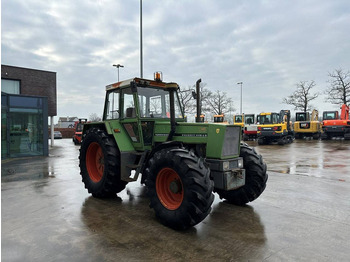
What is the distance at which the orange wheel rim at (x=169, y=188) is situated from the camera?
4246 mm

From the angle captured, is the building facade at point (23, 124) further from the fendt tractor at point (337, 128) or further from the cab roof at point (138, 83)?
the fendt tractor at point (337, 128)

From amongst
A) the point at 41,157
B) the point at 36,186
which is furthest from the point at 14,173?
the point at 41,157

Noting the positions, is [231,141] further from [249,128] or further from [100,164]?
[249,128]

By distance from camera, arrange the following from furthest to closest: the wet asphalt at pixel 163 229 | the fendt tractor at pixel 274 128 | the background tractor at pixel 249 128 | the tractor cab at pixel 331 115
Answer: the tractor cab at pixel 331 115 < the background tractor at pixel 249 128 < the fendt tractor at pixel 274 128 < the wet asphalt at pixel 163 229

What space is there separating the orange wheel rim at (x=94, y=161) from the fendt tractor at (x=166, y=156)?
0.08ft

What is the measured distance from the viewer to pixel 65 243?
363 centimetres

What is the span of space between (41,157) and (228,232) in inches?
511

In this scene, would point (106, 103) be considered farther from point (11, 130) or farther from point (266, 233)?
point (11, 130)

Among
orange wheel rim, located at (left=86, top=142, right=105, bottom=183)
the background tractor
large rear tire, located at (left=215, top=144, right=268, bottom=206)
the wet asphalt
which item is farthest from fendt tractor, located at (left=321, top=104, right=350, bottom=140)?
orange wheel rim, located at (left=86, top=142, right=105, bottom=183)

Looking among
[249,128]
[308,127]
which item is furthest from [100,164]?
[308,127]

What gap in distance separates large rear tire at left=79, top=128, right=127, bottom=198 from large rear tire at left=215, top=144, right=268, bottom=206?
2444mm

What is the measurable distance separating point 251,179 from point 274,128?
58.0 ft

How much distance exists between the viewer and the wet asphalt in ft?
10.9

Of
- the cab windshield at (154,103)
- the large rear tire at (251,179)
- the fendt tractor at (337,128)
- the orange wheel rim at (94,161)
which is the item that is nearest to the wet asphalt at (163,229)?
the large rear tire at (251,179)
